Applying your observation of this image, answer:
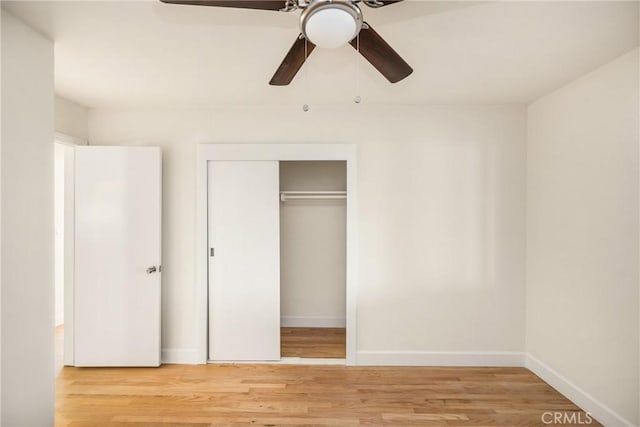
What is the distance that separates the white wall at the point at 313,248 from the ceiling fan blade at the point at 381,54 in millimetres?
2561

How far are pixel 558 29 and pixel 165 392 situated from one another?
3.57 meters

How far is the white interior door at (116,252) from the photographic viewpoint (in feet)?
10.5

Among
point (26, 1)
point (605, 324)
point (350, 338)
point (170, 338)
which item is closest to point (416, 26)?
point (26, 1)

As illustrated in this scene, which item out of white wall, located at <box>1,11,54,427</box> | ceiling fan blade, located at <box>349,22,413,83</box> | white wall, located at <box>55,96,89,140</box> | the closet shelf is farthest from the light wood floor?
ceiling fan blade, located at <box>349,22,413,83</box>

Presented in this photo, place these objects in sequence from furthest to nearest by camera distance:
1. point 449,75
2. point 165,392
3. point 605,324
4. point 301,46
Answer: point 165,392 < point 449,75 < point 605,324 < point 301,46

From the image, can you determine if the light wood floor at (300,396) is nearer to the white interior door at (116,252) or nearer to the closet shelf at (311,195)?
the white interior door at (116,252)

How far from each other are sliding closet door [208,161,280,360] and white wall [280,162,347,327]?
1.07 meters

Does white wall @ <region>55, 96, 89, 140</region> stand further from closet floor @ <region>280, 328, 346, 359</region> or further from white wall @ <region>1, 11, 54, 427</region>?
closet floor @ <region>280, 328, 346, 359</region>

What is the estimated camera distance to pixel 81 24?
6.22 ft

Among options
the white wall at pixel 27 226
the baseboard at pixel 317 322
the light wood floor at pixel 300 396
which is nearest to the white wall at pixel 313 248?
the baseboard at pixel 317 322

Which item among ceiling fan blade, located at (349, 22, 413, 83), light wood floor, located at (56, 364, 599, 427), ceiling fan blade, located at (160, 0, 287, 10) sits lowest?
light wood floor, located at (56, 364, 599, 427)

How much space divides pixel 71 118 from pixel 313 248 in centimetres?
279

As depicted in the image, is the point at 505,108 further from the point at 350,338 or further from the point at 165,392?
the point at 165,392

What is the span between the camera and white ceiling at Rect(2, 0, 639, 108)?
1.79 metres
